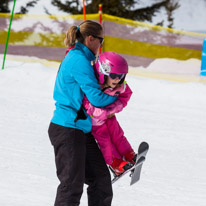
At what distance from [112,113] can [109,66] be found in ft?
1.13

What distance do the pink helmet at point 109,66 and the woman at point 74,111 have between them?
9 cm

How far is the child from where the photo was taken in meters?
2.80

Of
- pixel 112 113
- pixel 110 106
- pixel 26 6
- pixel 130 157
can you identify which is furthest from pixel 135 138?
pixel 26 6

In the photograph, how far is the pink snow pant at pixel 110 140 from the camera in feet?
9.97

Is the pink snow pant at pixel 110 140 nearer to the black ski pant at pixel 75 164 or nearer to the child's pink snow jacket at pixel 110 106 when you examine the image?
the black ski pant at pixel 75 164

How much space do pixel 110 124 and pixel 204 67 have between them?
279 inches

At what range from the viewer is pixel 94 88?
8.97ft

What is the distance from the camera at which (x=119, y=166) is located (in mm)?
3113

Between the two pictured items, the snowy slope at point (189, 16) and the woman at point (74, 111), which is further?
the snowy slope at point (189, 16)

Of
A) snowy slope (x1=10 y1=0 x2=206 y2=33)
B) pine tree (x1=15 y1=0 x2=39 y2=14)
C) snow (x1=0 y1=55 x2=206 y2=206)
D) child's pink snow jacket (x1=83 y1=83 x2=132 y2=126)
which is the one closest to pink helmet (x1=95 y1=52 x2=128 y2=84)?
child's pink snow jacket (x1=83 y1=83 x2=132 y2=126)

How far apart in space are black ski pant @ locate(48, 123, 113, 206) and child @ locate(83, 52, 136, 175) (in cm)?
9

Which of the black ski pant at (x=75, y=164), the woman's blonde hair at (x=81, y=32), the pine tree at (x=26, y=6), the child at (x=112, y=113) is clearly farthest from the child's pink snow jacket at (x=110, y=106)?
the pine tree at (x=26, y=6)

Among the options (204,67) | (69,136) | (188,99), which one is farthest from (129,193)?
(204,67)

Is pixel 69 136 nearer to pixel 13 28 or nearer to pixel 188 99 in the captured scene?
pixel 188 99
